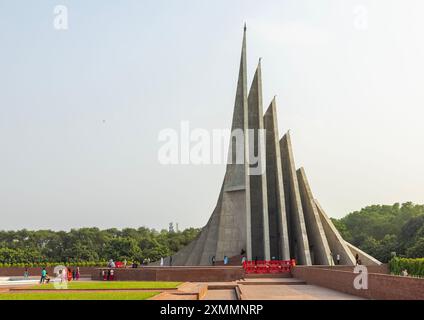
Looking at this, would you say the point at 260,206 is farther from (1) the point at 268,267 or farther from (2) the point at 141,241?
(2) the point at 141,241

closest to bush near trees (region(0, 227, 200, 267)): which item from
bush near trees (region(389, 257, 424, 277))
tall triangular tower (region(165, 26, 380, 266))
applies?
tall triangular tower (region(165, 26, 380, 266))

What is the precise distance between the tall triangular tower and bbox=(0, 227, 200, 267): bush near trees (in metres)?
9.86

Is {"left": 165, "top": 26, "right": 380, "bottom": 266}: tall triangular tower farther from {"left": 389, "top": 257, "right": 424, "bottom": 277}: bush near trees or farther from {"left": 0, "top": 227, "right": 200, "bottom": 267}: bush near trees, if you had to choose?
{"left": 0, "top": 227, "right": 200, "bottom": 267}: bush near trees

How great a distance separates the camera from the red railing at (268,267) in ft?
70.0

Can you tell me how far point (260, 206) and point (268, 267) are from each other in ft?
18.5

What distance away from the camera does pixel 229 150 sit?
28875 millimetres

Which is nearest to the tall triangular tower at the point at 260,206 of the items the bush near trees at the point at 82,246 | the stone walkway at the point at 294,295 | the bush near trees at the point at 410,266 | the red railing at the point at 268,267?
the red railing at the point at 268,267

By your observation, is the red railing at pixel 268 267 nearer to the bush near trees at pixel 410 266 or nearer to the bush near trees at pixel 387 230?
the bush near trees at pixel 410 266

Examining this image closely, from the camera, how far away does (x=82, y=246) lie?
48594 millimetres

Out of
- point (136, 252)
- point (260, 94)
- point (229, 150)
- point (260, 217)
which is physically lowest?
point (136, 252)

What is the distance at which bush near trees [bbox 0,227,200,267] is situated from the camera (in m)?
43.0

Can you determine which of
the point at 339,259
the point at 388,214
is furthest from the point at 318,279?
the point at 388,214
